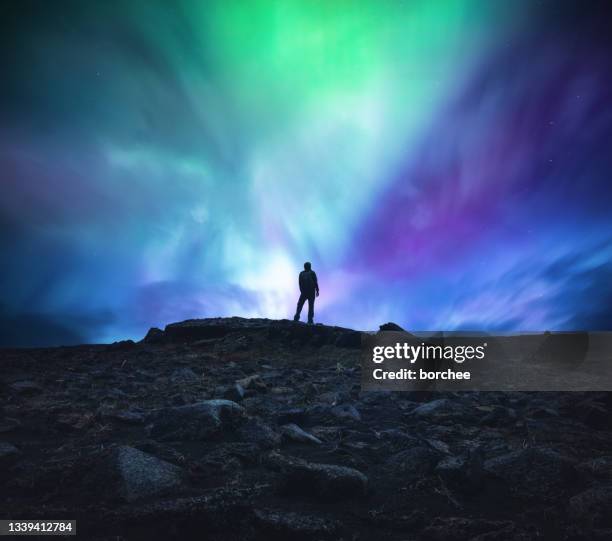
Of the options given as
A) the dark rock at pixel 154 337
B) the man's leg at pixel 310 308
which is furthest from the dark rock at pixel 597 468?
the man's leg at pixel 310 308

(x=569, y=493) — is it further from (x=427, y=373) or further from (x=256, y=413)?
(x=427, y=373)

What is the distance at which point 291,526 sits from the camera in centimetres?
300

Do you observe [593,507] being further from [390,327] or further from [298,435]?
[390,327]

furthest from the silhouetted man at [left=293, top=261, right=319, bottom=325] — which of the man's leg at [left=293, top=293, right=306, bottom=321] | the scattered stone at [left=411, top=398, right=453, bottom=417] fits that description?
the scattered stone at [left=411, top=398, right=453, bottom=417]

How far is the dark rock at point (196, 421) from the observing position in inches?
197

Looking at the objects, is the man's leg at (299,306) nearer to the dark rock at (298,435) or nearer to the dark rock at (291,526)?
the dark rock at (298,435)

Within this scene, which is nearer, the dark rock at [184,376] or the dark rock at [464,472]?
the dark rock at [464,472]

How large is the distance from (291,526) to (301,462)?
0.82 metres

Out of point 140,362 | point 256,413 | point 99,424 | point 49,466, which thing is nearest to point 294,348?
point 140,362

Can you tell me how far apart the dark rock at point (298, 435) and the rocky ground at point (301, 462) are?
0.09ft

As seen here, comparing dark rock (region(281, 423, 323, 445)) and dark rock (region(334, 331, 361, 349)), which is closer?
dark rock (region(281, 423, 323, 445))

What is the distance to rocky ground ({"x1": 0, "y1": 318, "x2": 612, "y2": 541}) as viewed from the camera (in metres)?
3.12

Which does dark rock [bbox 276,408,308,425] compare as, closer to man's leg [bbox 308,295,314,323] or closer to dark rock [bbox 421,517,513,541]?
dark rock [bbox 421,517,513,541]

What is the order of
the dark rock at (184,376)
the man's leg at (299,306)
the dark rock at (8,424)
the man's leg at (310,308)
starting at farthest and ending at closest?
1. the man's leg at (299,306)
2. the man's leg at (310,308)
3. the dark rock at (184,376)
4. the dark rock at (8,424)
